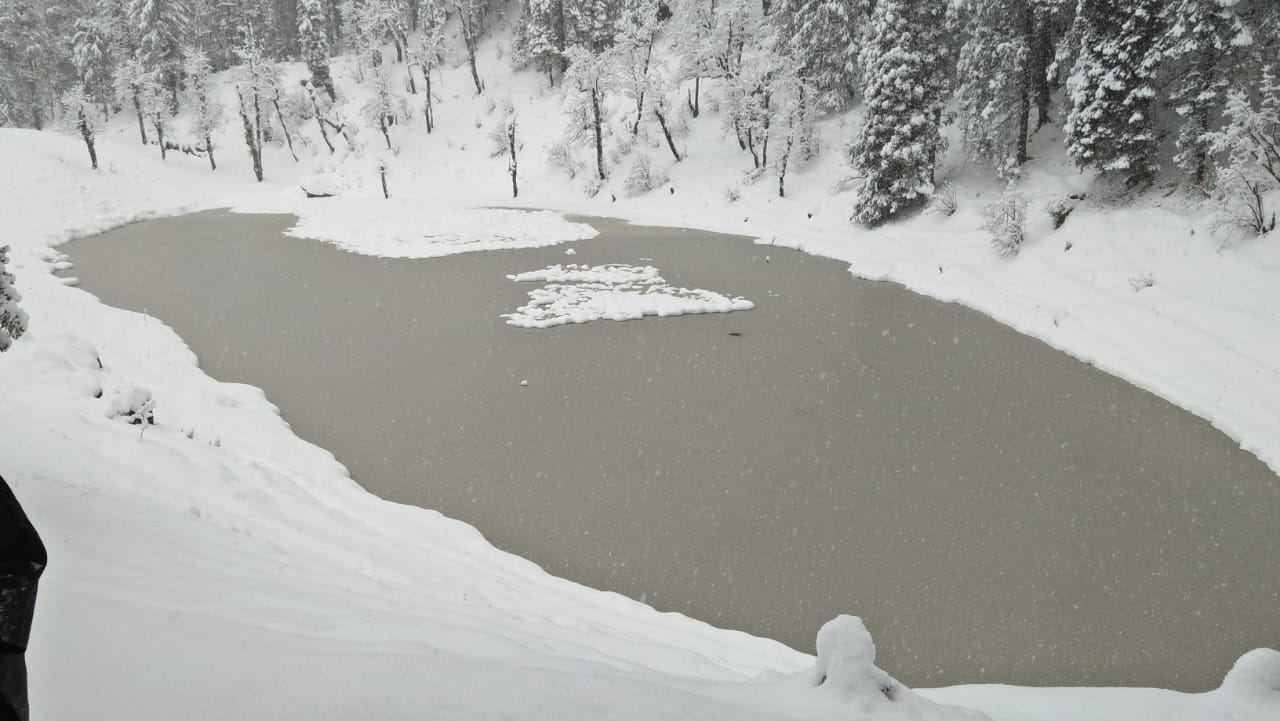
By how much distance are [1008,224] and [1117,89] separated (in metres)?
3.95

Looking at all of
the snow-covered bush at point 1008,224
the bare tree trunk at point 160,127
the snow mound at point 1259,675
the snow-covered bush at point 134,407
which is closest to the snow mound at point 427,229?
the snow-covered bush at point 1008,224

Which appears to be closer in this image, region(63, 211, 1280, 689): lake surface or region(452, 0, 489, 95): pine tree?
region(63, 211, 1280, 689): lake surface

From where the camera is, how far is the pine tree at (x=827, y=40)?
2955 centimetres

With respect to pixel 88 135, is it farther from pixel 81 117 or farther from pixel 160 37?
pixel 160 37

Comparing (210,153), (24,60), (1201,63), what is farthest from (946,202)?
(24,60)

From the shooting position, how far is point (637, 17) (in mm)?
42062

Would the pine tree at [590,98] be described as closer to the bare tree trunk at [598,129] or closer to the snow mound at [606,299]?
the bare tree trunk at [598,129]

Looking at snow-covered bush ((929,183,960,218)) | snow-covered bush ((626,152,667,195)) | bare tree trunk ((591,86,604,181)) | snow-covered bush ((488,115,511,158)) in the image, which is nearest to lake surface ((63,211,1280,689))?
snow-covered bush ((929,183,960,218))

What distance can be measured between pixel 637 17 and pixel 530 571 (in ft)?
140

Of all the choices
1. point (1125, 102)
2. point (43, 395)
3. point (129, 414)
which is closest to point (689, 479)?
point (129, 414)

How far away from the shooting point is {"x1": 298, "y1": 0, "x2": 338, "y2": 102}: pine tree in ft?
160

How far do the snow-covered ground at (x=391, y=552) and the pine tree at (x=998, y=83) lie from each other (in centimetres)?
171

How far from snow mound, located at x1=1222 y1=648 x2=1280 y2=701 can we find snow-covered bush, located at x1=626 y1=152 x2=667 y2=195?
32181mm

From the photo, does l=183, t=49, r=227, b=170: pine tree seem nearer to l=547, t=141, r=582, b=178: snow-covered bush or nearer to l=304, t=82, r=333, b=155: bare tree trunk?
l=304, t=82, r=333, b=155: bare tree trunk
